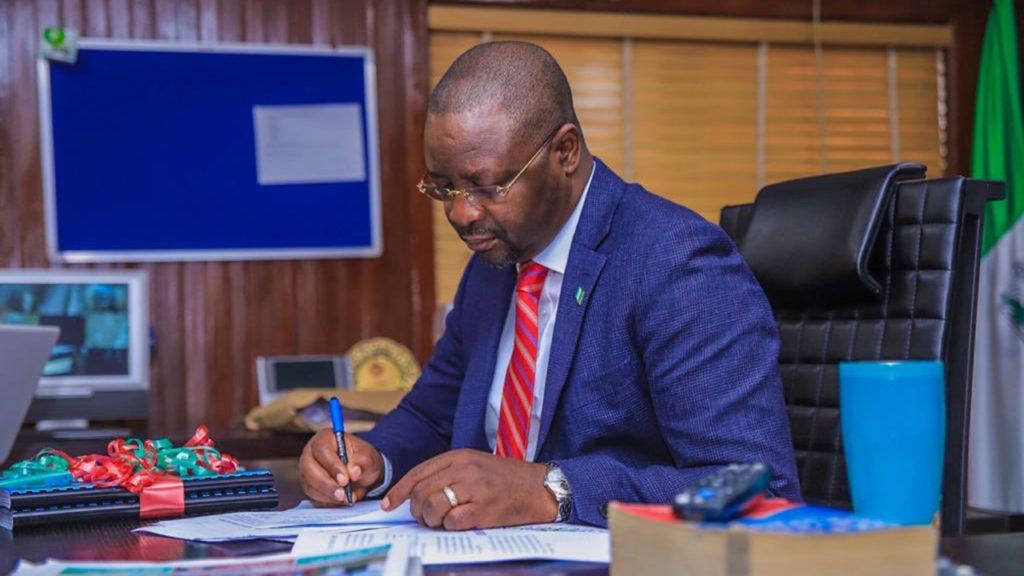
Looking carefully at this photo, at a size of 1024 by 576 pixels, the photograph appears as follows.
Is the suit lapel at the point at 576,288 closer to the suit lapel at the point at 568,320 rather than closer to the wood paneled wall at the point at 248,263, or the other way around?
the suit lapel at the point at 568,320

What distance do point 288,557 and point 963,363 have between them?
3.31 feet

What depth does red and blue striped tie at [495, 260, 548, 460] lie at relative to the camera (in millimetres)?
1614

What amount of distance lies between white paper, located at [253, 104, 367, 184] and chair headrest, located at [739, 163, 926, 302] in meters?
2.20

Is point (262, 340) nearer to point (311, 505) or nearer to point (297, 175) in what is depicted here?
point (297, 175)

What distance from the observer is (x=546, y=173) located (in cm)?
155

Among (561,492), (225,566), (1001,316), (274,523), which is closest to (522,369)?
(561,492)

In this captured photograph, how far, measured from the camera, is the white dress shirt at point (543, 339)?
5.24ft

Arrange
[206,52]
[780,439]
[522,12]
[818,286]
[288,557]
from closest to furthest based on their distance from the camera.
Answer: [288,557] → [780,439] → [818,286] → [206,52] → [522,12]

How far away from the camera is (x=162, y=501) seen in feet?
4.40

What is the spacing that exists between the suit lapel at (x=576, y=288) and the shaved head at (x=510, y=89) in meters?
0.13

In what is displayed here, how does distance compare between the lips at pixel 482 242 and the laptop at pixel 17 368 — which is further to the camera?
the laptop at pixel 17 368

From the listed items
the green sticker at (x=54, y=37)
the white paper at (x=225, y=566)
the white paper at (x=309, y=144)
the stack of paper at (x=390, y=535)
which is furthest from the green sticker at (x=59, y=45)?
the white paper at (x=225, y=566)

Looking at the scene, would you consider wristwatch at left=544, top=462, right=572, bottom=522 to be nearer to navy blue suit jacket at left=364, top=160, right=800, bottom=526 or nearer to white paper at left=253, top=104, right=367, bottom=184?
navy blue suit jacket at left=364, top=160, right=800, bottom=526

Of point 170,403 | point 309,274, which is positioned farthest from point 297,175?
point 170,403
